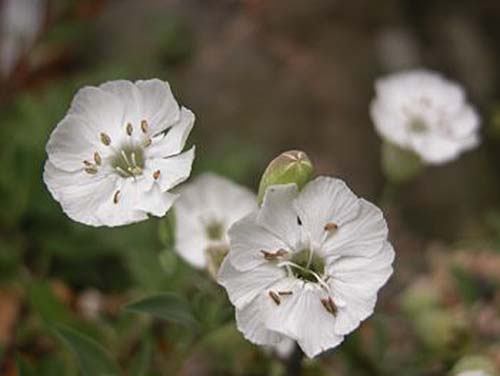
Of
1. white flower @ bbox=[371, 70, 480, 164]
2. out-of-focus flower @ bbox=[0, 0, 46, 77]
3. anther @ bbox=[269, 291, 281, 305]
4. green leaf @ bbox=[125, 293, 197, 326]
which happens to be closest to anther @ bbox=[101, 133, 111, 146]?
green leaf @ bbox=[125, 293, 197, 326]

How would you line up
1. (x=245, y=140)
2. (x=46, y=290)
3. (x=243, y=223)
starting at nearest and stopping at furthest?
(x=243, y=223), (x=46, y=290), (x=245, y=140)

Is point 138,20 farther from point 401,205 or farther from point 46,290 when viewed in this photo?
point 46,290

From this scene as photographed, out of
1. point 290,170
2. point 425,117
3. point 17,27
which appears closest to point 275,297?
point 290,170

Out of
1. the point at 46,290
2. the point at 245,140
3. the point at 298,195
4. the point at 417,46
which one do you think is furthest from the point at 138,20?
the point at 298,195

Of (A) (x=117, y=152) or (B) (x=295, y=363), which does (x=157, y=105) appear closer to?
(A) (x=117, y=152)

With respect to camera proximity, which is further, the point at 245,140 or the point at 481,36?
the point at 481,36

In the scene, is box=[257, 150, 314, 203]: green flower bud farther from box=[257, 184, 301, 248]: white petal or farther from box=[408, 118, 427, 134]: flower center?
box=[408, 118, 427, 134]: flower center

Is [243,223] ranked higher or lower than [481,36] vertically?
higher

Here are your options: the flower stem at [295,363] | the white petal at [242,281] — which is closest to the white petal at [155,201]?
the white petal at [242,281]

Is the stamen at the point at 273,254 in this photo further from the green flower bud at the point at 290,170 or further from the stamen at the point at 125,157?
the stamen at the point at 125,157
